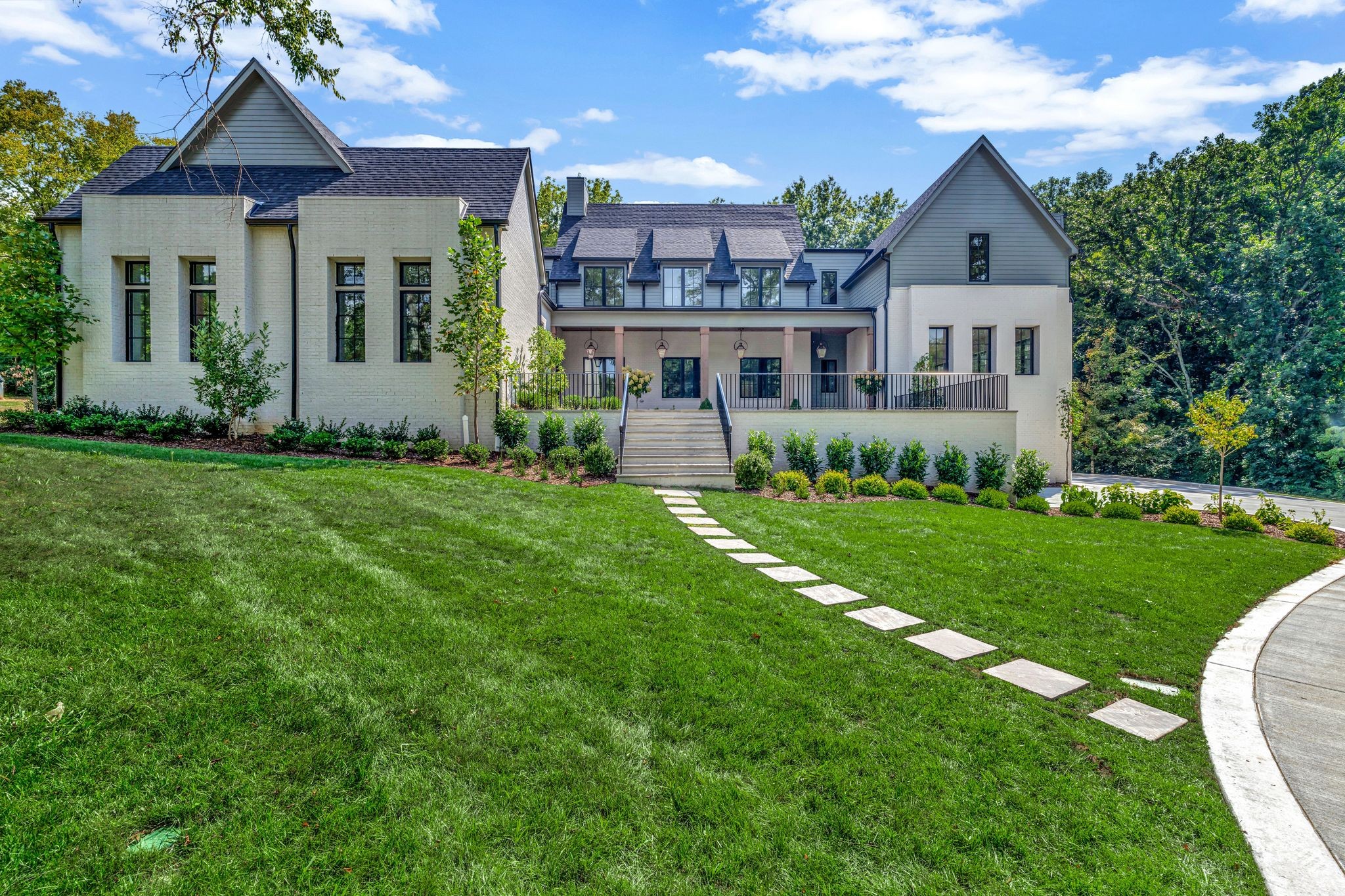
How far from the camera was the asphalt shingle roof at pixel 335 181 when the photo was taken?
13.0m

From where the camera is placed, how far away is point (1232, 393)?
20.8 meters

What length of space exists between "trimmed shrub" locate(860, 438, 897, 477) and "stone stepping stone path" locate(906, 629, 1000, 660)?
8887mm

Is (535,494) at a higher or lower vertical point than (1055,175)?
lower

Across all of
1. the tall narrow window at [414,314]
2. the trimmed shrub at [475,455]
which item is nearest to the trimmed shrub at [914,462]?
the trimmed shrub at [475,455]

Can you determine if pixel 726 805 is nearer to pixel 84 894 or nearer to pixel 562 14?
pixel 84 894

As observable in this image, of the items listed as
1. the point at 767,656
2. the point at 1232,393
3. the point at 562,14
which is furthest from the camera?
the point at 1232,393

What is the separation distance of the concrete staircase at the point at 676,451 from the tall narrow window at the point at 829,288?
8.93 meters

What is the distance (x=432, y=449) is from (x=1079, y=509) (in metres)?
11.9

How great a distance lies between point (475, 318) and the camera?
38.9 feet

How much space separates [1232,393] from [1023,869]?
2670cm

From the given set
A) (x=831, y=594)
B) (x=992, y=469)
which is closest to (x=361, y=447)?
(x=831, y=594)

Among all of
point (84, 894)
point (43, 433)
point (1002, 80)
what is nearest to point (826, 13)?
point (1002, 80)

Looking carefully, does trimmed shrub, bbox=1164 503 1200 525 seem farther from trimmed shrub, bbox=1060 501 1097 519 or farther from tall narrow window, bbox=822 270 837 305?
tall narrow window, bbox=822 270 837 305

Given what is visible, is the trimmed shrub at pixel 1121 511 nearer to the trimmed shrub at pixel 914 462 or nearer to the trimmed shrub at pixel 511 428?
the trimmed shrub at pixel 914 462
